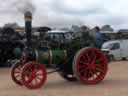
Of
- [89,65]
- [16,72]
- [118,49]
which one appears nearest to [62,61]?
[89,65]

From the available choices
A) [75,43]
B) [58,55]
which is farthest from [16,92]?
[75,43]

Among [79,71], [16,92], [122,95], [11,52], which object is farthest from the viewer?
[11,52]

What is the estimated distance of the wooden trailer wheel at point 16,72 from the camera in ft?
39.8

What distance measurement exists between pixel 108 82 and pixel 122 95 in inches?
107

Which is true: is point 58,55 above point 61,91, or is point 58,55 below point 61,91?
above

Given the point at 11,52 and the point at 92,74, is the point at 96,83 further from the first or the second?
the point at 11,52

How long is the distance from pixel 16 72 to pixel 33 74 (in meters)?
1.35

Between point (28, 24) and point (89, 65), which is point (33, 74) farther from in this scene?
point (89, 65)

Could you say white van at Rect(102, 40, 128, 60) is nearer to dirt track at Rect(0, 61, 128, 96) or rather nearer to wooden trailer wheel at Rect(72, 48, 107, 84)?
dirt track at Rect(0, 61, 128, 96)

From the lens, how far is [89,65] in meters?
12.0

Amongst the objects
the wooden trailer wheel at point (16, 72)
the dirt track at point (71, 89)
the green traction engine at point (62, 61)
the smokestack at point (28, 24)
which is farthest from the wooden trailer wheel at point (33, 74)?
the wooden trailer wheel at point (16, 72)

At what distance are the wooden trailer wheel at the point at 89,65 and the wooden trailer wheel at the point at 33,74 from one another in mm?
1061

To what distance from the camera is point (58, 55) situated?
11.9m

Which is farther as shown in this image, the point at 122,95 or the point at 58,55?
the point at 58,55
